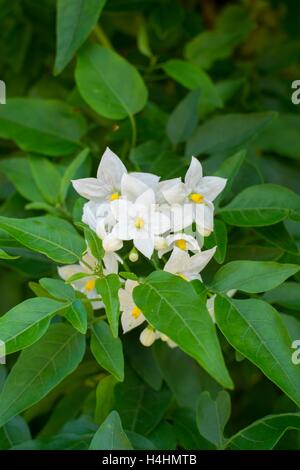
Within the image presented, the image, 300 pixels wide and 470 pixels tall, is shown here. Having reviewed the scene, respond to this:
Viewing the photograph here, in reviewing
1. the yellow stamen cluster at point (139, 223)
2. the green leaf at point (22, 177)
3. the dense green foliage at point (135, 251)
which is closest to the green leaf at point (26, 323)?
the dense green foliage at point (135, 251)

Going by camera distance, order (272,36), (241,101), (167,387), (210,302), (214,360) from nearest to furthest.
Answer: (214,360)
(210,302)
(167,387)
(241,101)
(272,36)

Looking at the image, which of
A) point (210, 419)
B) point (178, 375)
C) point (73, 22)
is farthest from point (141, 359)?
point (73, 22)

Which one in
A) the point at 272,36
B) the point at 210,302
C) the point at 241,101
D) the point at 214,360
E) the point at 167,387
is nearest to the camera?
the point at 214,360

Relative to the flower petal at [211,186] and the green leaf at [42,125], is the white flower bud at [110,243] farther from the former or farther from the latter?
the green leaf at [42,125]

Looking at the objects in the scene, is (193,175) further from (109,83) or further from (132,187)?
(109,83)

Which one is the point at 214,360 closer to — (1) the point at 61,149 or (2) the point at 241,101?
(1) the point at 61,149

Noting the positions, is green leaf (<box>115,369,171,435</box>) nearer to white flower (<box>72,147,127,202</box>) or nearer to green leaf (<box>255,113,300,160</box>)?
white flower (<box>72,147,127,202</box>)

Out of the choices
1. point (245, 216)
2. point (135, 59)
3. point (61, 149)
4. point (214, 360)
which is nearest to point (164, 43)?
point (135, 59)
